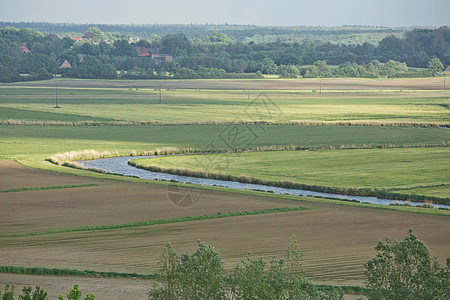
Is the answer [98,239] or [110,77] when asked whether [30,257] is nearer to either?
[98,239]

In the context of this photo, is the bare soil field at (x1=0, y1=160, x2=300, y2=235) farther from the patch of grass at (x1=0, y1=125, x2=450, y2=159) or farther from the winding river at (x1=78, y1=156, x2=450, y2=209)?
the patch of grass at (x1=0, y1=125, x2=450, y2=159)

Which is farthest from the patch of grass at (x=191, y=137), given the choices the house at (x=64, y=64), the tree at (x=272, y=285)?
the house at (x=64, y=64)

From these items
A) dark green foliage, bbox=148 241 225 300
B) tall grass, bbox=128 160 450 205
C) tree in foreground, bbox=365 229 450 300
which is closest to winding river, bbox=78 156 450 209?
tall grass, bbox=128 160 450 205

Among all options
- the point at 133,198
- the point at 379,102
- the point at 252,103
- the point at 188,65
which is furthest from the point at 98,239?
the point at 188,65

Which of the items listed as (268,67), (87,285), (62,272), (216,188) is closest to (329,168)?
(216,188)

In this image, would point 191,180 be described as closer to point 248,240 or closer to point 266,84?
point 248,240

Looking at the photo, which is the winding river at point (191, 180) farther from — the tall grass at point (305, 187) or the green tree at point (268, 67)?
the green tree at point (268, 67)
